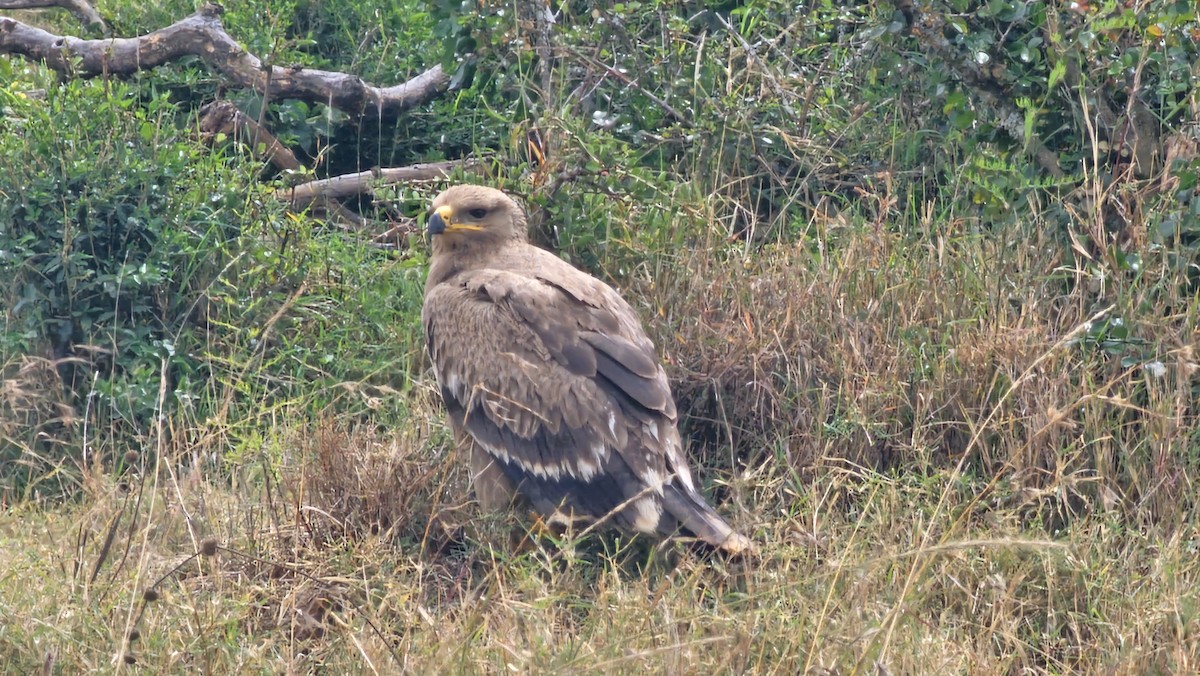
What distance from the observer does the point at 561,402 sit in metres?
4.56

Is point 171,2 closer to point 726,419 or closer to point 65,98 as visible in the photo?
point 65,98

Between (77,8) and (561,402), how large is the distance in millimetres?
3953

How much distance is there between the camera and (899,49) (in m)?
5.79

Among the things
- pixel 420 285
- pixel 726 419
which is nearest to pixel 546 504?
pixel 726 419

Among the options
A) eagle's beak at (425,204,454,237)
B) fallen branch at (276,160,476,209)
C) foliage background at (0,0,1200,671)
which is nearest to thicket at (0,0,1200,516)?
foliage background at (0,0,1200,671)

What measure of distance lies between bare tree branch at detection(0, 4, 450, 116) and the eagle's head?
4.83 ft

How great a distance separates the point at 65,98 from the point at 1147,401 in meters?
3.90

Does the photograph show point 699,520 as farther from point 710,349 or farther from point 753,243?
point 753,243

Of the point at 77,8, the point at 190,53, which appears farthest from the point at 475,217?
A: the point at 77,8

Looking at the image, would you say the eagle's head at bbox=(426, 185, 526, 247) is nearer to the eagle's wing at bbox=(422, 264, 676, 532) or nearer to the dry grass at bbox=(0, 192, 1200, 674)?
the eagle's wing at bbox=(422, 264, 676, 532)

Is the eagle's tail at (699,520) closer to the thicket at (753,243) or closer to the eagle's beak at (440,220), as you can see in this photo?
the thicket at (753,243)

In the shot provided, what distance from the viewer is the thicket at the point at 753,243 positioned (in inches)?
183

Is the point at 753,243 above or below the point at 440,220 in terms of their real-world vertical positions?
below

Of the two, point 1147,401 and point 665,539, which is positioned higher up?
point 1147,401
